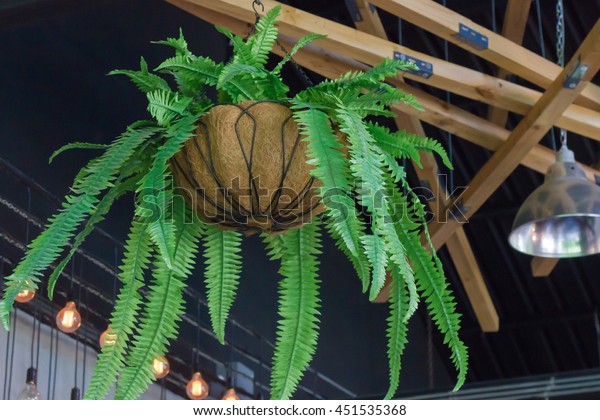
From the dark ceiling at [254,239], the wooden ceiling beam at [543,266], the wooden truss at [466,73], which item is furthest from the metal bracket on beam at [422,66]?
the wooden ceiling beam at [543,266]

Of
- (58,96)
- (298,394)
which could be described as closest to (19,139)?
(58,96)

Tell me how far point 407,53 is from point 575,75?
2.26ft

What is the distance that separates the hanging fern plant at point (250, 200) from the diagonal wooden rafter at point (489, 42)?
2237mm

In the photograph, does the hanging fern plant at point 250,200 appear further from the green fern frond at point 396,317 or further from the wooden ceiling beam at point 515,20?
the wooden ceiling beam at point 515,20

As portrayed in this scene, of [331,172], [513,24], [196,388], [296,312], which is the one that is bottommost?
[296,312]

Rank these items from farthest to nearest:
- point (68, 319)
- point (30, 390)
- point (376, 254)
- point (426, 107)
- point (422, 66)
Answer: point (68, 319)
point (30, 390)
point (426, 107)
point (422, 66)
point (376, 254)

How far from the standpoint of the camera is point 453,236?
5430 mm

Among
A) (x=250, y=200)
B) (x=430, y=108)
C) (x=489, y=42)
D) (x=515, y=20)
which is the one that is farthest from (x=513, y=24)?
(x=250, y=200)

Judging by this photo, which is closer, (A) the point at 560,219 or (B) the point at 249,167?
(B) the point at 249,167

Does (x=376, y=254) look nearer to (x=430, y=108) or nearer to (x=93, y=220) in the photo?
(x=93, y=220)

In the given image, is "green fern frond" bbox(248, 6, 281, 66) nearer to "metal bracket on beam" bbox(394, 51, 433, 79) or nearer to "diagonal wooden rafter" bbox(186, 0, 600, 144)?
"diagonal wooden rafter" bbox(186, 0, 600, 144)

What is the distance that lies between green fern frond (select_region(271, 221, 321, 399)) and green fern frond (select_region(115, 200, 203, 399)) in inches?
6.6

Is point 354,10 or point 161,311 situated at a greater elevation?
point 354,10

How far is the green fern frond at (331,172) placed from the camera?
153 cm
